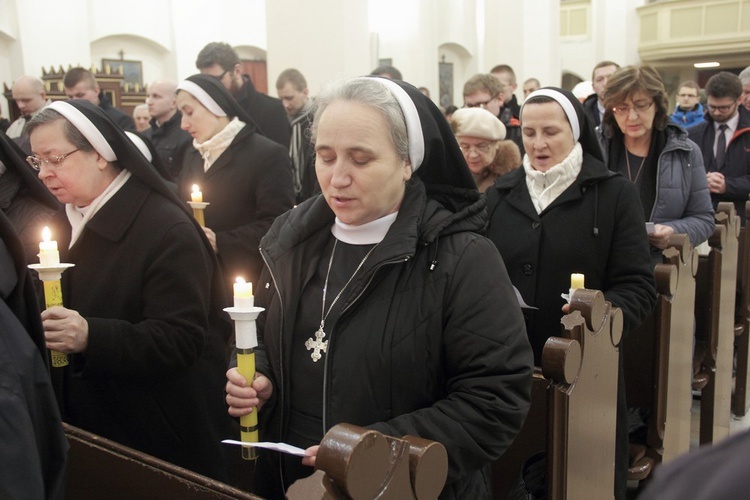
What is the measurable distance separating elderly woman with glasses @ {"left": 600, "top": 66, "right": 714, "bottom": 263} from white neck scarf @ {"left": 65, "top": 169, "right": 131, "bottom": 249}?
2339 mm

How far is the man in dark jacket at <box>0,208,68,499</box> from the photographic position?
4.09 ft

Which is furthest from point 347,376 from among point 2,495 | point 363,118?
point 2,495

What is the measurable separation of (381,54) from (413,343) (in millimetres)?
15082

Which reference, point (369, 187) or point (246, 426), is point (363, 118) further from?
point (246, 426)

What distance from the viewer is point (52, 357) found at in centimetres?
227

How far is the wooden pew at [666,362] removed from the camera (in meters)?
3.02

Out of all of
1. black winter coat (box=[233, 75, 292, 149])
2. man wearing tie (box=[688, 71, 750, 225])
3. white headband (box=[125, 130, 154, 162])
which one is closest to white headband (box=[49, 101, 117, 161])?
white headband (box=[125, 130, 154, 162])

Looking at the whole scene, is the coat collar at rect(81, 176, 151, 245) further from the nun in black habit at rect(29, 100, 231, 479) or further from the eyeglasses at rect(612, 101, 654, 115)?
the eyeglasses at rect(612, 101, 654, 115)

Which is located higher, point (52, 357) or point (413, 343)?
point (413, 343)

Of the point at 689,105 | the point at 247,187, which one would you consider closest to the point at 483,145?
the point at 247,187

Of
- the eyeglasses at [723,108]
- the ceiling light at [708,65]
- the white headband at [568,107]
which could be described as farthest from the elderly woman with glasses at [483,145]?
the ceiling light at [708,65]

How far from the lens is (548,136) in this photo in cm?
283

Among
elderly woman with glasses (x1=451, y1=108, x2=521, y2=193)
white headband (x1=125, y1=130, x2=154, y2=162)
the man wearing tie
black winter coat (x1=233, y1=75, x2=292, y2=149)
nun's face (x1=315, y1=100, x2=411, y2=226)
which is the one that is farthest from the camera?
black winter coat (x1=233, y1=75, x2=292, y2=149)

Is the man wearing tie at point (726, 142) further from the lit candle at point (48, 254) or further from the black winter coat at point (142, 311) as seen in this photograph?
the lit candle at point (48, 254)
